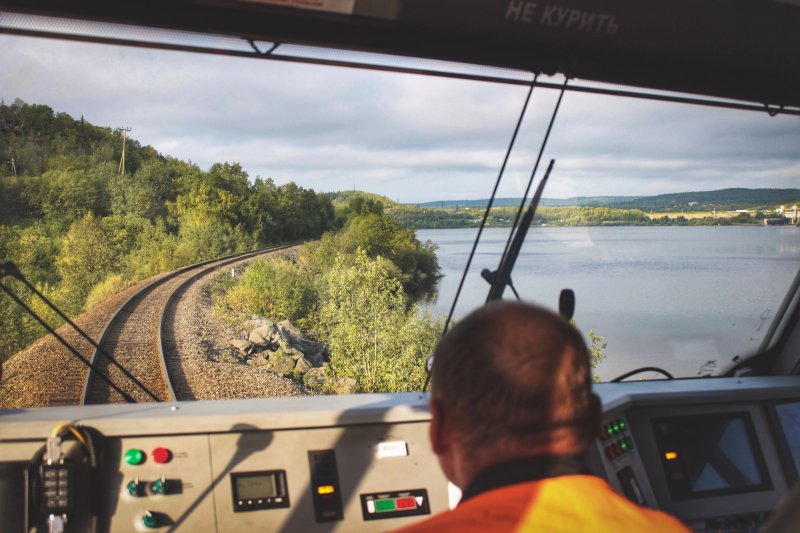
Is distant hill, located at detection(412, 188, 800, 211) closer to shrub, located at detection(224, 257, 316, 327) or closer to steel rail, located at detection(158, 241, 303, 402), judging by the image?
shrub, located at detection(224, 257, 316, 327)

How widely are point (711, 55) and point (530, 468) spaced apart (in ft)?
6.72

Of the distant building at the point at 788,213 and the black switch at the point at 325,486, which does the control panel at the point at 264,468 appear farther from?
the distant building at the point at 788,213

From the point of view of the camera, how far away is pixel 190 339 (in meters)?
2.77

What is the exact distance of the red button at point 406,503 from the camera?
7.41 ft

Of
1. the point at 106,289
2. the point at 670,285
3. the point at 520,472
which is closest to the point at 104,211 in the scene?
the point at 106,289

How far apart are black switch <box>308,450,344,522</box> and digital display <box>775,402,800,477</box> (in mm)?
1896

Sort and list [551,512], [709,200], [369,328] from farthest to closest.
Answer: [709,200]
[369,328]
[551,512]

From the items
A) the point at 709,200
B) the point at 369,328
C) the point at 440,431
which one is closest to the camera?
the point at 440,431

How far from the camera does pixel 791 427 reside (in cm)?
284

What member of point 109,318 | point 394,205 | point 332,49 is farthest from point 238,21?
point 109,318

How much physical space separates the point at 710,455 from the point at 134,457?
2.17 meters

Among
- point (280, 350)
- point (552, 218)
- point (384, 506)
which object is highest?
point (552, 218)

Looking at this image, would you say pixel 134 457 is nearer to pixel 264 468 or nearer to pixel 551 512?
pixel 264 468

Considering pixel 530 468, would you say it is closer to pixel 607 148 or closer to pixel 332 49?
pixel 332 49
